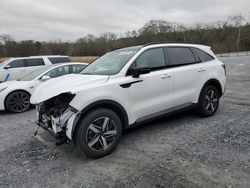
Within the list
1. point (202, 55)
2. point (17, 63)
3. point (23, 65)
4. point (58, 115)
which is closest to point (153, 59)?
point (202, 55)

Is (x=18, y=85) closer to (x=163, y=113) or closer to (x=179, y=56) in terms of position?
(x=163, y=113)

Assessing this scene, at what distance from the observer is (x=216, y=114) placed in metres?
5.39

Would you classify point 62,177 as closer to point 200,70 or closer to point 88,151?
point 88,151

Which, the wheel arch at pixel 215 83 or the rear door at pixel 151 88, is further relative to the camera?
the wheel arch at pixel 215 83

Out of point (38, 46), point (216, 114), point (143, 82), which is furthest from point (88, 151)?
point (38, 46)

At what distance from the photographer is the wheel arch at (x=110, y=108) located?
3.29 metres

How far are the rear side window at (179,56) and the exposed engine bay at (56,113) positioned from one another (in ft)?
7.27

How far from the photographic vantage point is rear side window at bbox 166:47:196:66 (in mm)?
4547

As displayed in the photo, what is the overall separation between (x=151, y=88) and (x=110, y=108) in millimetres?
879

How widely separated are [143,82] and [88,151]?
1.48 metres

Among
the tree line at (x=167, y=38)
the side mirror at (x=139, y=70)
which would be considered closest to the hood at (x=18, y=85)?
the side mirror at (x=139, y=70)

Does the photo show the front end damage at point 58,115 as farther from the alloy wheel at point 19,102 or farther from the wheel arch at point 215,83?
the alloy wheel at point 19,102

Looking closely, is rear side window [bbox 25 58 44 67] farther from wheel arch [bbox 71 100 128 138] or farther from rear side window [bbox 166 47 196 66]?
wheel arch [bbox 71 100 128 138]

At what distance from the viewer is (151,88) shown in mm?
4031
